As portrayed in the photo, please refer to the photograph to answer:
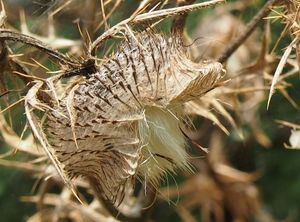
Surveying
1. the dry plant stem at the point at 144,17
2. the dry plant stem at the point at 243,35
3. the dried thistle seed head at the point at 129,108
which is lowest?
the dry plant stem at the point at 243,35

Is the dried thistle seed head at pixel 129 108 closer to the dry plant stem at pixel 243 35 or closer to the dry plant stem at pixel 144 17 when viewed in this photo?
the dry plant stem at pixel 144 17

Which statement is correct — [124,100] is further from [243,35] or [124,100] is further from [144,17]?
[243,35]

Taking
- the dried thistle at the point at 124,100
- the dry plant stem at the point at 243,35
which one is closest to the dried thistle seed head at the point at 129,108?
the dried thistle at the point at 124,100

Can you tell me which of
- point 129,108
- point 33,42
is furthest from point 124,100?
point 33,42

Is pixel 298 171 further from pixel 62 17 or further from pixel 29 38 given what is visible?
pixel 29 38

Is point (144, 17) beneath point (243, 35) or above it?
above

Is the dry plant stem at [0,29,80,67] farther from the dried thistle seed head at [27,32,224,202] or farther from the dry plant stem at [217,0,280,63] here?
the dry plant stem at [217,0,280,63]

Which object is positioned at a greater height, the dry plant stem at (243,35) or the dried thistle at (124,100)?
the dried thistle at (124,100)

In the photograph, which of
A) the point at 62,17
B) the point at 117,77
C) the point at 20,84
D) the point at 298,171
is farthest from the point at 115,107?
the point at 298,171

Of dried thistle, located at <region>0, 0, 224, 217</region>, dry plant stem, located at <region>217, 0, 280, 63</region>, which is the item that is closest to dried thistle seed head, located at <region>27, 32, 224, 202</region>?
dried thistle, located at <region>0, 0, 224, 217</region>
